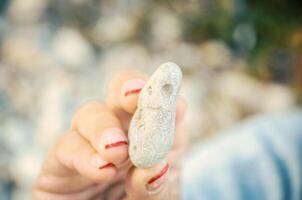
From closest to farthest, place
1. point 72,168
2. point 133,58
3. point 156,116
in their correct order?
point 156,116 < point 72,168 < point 133,58

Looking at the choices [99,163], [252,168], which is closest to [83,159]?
[99,163]

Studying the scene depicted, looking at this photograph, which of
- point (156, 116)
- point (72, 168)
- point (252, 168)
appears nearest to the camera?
point (156, 116)

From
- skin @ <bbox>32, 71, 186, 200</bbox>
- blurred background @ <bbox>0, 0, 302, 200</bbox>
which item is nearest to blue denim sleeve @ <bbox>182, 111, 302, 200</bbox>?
skin @ <bbox>32, 71, 186, 200</bbox>

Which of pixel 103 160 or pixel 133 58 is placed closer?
pixel 103 160

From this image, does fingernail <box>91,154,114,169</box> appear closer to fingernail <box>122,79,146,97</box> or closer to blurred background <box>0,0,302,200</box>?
fingernail <box>122,79,146,97</box>

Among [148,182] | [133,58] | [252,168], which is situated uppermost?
[133,58]

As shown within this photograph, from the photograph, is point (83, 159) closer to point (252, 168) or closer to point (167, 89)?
point (167, 89)

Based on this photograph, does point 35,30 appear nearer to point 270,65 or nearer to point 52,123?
point 52,123
